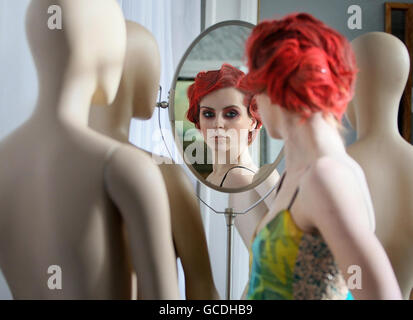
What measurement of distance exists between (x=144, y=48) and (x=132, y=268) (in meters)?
0.36

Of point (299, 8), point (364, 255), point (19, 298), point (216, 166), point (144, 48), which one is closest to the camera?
point (364, 255)

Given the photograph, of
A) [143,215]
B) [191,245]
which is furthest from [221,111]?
[143,215]

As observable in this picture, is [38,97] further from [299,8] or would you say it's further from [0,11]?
[299,8]

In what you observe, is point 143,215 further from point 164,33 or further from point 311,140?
point 164,33

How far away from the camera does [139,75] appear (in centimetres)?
88

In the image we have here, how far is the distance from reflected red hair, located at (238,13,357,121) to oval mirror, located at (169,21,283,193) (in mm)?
243

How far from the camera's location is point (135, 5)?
3.96 ft

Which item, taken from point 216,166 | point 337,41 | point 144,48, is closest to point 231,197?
point 216,166

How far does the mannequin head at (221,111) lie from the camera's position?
99 centimetres

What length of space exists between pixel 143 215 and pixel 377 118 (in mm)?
452

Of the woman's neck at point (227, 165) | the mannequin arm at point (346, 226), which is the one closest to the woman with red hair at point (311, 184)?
the mannequin arm at point (346, 226)

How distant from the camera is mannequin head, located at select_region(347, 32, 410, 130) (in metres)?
0.92

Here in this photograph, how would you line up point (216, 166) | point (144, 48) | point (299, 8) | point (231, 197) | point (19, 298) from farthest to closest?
point (299, 8) < point (231, 197) < point (216, 166) < point (144, 48) < point (19, 298)
